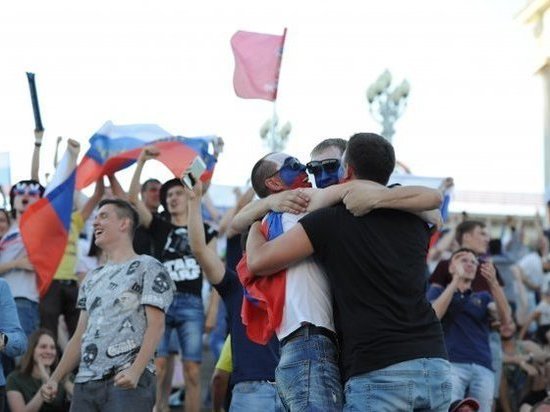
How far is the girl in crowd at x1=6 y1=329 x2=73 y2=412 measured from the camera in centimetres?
841

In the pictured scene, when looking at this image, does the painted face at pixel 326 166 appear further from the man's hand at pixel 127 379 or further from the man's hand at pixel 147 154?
the man's hand at pixel 147 154

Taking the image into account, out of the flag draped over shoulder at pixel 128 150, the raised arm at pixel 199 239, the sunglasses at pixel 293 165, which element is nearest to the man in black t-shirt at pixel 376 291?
the sunglasses at pixel 293 165


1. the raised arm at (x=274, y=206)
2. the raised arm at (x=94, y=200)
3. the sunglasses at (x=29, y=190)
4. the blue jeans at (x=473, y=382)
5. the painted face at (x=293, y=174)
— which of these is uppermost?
the painted face at (x=293, y=174)

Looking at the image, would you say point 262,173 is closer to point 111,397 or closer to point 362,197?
point 362,197

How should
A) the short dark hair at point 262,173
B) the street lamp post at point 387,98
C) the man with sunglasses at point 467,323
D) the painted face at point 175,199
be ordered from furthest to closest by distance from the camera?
the street lamp post at point 387,98, the painted face at point 175,199, the man with sunglasses at point 467,323, the short dark hair at point 262,173

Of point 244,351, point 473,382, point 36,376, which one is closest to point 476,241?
point 473,382

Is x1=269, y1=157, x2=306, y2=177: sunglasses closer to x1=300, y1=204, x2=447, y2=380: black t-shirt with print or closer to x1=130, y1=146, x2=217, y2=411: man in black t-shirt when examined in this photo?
x1=300, y1=204, x2=447, y2=380: black t-shirt with print

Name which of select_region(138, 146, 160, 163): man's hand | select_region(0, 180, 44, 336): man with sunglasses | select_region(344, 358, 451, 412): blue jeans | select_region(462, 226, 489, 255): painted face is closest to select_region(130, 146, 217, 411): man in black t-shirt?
select_region(138, 146, 160, 163): man's hand

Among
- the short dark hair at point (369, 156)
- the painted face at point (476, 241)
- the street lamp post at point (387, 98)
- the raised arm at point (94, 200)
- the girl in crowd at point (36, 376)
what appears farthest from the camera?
the street lamp post at point (387, 98)

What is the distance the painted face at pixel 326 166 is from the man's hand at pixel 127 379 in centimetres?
193

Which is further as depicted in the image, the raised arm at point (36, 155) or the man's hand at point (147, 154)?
the raised arm at point (36, 155)

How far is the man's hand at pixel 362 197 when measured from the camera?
431cm

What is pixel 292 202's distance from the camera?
4.57m

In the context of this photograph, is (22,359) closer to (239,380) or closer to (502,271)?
(239,380)
